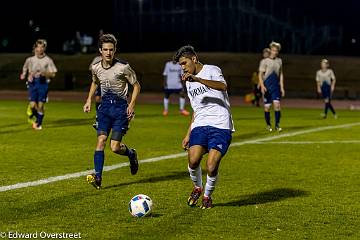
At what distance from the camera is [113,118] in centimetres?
1089

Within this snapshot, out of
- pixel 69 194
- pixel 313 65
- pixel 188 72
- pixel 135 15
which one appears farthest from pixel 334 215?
pixel 135 15

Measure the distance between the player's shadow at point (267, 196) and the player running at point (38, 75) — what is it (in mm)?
10463

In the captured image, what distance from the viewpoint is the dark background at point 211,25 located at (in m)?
79.4

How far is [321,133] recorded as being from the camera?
20125 mm

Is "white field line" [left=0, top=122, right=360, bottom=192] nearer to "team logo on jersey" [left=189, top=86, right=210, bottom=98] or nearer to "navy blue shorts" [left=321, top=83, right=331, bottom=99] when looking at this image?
"team logo on jersey" [left=189, top=86, right=210, bottom=98]

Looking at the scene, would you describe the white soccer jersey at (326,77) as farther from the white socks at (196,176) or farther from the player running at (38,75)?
the white socks at (196,176)

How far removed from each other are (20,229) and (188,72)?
248cm

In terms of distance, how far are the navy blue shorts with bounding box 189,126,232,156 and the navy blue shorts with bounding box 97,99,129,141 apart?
1946 mm

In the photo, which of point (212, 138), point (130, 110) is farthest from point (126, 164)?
point (212, 138)

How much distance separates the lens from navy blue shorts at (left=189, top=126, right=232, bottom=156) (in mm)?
8984

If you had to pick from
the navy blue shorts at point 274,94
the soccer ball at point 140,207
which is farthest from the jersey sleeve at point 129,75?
the navy blue shorts at point 274,94

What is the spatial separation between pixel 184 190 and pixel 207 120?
1670mm

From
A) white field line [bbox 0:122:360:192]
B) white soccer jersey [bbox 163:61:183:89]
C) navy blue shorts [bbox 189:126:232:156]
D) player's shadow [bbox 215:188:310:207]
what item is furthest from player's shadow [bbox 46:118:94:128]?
navy blue shorts [bbox 189:126:232:156]

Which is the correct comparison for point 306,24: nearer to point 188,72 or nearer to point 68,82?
point 68,82
